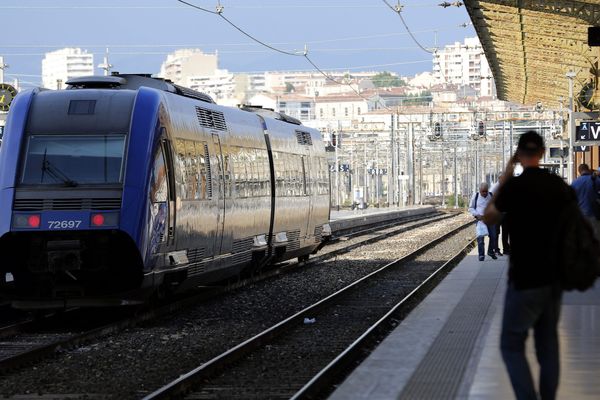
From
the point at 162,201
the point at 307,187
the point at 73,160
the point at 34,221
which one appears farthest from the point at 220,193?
the point at 307,187

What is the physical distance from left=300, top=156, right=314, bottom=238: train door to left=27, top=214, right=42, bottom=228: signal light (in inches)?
511

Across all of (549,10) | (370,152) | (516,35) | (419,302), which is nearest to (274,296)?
(419,302)

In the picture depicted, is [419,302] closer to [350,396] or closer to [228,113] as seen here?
[228,113]

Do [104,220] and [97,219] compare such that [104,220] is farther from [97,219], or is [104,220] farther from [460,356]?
[460,356]

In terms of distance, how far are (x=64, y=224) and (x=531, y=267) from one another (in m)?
8.98

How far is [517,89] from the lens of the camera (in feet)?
205

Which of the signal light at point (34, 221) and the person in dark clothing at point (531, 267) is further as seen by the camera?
the signal light at point (34, 221)

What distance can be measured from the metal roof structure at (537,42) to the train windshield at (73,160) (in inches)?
568

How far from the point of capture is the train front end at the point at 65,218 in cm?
1598

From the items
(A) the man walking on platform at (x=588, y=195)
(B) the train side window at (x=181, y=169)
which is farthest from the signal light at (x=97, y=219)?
(A) the man walking on platform at (x=588, y=195)

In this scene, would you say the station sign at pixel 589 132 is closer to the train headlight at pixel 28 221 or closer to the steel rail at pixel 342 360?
the steel rail at pixel 342 360

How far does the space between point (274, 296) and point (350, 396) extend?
11200mm

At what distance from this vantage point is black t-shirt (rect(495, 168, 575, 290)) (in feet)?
26.1

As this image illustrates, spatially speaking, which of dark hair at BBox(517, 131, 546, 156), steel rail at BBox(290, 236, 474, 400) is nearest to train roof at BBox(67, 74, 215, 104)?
steel rail at BBox(290, 236, 474, 400)
